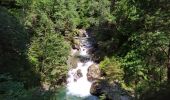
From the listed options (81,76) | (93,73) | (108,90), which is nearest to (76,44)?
(81,76)

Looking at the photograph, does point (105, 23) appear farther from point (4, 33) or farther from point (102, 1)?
point (4, 33)

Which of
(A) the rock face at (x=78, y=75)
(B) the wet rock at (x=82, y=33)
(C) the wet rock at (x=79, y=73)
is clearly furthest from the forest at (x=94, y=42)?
(C) the wet rock at (x=79, y=73)

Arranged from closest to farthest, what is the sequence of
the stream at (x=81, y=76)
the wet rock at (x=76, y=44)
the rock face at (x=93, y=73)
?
the stream at (x=81, y=76), the rock face at (x=93, y=73), the wet rock at (x=76, y=44)

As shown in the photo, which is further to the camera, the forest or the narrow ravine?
the narrow ravine

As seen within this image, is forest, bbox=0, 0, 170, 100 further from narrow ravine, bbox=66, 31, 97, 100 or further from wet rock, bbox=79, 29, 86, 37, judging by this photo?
narrow ravine, bbox=66, 31, 97, 100

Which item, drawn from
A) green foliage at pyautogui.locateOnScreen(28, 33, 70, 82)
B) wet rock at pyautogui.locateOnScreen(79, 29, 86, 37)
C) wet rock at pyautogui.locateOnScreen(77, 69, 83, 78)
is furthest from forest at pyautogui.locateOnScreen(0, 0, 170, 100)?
wet rock at pyautogui.locateOnScreen(77, 69, 83, 78)

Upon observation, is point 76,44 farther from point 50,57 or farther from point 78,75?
point 50,57

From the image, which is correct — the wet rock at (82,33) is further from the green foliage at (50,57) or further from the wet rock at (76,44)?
the green foliage at (50,57)
